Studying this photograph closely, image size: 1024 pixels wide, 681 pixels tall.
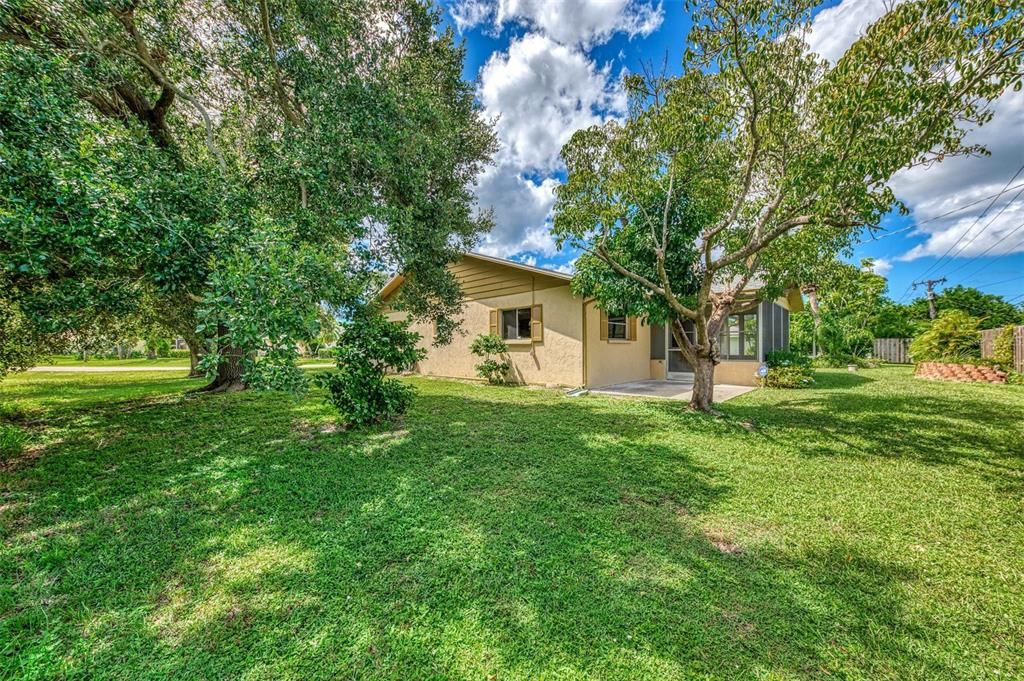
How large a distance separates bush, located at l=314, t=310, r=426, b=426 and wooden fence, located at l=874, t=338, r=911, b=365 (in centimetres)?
2443

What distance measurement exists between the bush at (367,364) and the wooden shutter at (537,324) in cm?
477

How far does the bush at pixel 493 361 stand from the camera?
1082 centimetres

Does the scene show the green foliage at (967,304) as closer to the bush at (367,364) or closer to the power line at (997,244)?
the power line at (997,244)

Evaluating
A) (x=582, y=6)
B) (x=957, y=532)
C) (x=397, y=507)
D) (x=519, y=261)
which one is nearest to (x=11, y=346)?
(x=397, y=507)

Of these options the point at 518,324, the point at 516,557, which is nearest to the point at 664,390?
the point at 518,324

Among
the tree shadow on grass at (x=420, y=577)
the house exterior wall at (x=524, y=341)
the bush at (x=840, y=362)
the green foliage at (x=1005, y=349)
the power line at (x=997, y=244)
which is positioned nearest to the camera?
the tree shadow on grass at (x=420, y=577)

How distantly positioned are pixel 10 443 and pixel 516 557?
21.0 feet

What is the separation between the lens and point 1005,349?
33.5 feet

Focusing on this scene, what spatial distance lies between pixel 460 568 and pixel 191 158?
668 cm

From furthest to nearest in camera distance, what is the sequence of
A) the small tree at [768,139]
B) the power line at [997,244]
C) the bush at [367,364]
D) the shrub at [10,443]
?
the power line at [997,244]
the bush at [367,364]
the shrub at [10,443]
the small tree at [768,139]

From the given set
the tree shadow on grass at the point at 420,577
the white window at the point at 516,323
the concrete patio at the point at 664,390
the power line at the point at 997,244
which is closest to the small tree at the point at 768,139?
the concrete patio at the point at 664,390

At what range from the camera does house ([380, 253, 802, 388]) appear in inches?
384

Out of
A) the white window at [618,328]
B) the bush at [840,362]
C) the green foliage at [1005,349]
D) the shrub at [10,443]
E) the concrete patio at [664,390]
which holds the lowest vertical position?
the shrub at [10,443]

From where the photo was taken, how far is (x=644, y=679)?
1.70 meters
